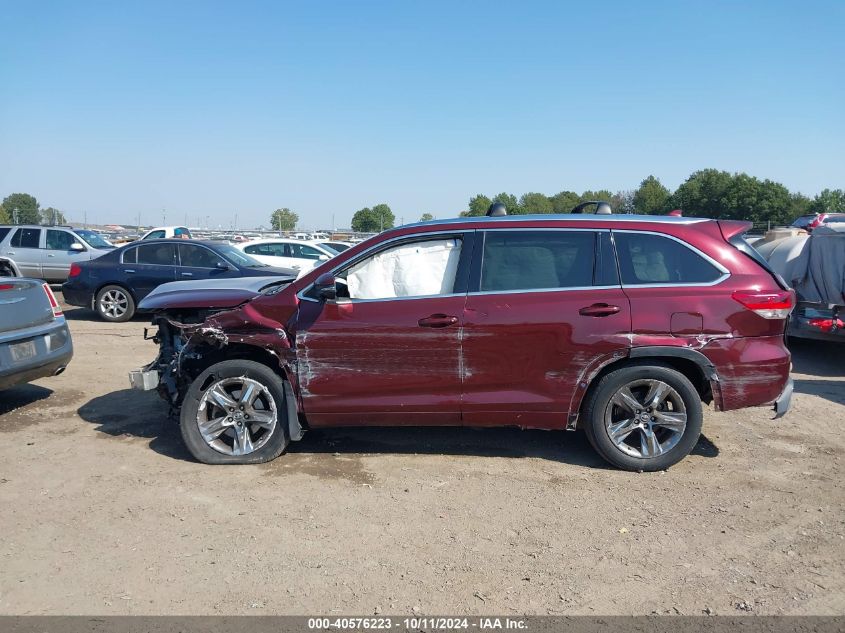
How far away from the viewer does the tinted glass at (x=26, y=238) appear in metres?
15.9

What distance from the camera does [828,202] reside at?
54.0 meters

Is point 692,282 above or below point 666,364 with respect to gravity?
above

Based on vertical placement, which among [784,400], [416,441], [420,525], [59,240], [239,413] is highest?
[59,240]

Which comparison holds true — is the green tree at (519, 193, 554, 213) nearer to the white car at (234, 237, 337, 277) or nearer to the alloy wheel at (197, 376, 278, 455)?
the white car at (234, 237, 337, 277)

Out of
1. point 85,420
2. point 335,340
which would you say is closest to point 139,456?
Result: point 85,420

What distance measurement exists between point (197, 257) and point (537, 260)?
8.50m

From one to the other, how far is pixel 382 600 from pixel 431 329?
200 cm

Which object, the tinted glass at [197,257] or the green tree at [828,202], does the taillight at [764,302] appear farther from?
the green tree at [828,202]

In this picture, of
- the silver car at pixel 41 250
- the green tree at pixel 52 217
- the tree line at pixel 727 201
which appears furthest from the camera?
the tree line at pixel 727 201

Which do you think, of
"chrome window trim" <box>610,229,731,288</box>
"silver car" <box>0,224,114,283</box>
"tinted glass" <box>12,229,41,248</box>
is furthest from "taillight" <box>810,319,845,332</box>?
"tinted glass" <box>12,229,41,248</box>

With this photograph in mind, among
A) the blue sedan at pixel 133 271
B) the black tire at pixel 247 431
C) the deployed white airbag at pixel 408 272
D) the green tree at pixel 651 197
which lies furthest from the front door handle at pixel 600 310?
the green tree at pixel 651 197

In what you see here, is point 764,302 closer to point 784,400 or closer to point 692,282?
point 692,282

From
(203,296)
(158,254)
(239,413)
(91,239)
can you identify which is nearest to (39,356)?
(203,296)

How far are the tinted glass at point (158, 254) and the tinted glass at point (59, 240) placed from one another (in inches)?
217
